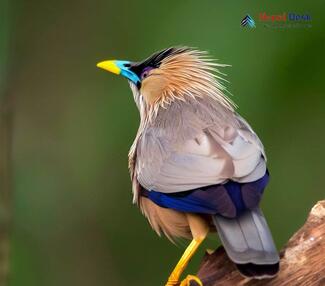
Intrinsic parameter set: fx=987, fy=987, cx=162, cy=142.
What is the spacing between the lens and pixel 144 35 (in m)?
7.41

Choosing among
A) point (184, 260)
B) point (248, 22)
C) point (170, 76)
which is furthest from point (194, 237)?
point (248, 22)

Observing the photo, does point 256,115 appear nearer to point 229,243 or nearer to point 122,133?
point 122,133

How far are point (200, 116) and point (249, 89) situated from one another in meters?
2.30

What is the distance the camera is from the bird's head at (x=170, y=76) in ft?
17.1

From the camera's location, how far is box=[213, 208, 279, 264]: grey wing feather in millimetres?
4004

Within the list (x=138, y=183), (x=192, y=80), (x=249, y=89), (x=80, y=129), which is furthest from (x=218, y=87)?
(x=80, y=129)

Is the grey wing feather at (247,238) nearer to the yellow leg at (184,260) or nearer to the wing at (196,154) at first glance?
the wing at (196,154)

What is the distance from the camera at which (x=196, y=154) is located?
4441 mm

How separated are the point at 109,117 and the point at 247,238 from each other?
3439 mm

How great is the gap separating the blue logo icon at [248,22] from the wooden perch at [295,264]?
272cm

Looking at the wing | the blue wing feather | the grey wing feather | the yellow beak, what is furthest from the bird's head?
the grey wing feather

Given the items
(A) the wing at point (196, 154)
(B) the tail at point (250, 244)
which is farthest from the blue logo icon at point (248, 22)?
(B) the tail at point (250, 244)

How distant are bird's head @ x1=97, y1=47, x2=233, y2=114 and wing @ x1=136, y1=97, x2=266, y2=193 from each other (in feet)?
1.08

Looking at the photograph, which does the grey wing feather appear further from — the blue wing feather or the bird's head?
the bird's head
